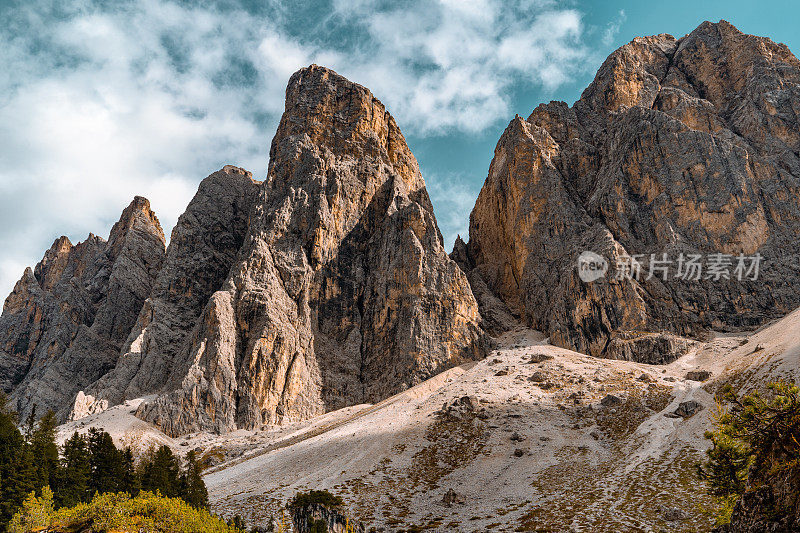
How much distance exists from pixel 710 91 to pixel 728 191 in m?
52.4

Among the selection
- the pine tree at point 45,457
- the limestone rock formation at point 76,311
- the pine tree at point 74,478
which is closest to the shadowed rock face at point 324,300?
the pine tree at point 45,457

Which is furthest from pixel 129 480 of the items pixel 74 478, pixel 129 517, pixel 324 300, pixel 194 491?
pixel 324 300

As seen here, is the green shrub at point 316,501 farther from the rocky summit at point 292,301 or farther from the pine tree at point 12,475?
the rocky summit at point 292,301

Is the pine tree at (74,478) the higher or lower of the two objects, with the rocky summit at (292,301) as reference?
→ lower

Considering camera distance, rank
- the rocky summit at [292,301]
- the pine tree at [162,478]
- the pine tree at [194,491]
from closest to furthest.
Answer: the pine tree at [194,491] → the pine tree at [162,478] → the rocky summit at [292,301]

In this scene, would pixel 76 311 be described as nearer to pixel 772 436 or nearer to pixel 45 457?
pixel 45 457

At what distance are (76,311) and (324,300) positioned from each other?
74.5 m

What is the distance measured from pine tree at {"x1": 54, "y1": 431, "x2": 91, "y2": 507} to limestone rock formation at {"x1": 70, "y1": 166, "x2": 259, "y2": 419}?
4472 cm

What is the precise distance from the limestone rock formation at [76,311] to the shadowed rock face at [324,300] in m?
42.4

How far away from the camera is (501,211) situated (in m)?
132

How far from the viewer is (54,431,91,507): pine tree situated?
38438 millimetres

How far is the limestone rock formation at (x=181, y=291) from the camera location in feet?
317

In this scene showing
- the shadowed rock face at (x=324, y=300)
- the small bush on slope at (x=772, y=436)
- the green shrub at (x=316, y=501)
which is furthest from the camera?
the shadowed rock face at (x=324, y=300)

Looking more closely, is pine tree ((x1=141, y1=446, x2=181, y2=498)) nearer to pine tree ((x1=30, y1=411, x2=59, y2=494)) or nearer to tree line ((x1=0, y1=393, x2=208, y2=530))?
tree line ((x1=0, y1=393, x2=208, y2=530))
